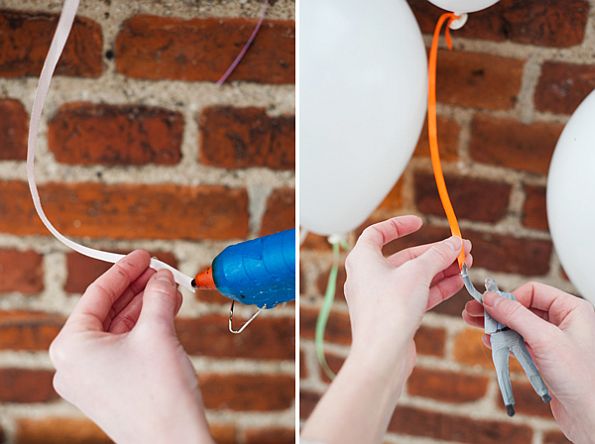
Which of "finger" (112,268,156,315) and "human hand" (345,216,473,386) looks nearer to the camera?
"human hand" (345,216,473,386)

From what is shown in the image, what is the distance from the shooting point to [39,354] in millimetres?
683

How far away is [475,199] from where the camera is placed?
0.44 m

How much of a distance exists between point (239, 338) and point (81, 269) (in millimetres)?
173

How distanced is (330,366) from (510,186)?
0.56ft

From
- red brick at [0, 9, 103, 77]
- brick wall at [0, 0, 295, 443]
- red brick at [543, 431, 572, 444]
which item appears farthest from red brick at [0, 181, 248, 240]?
red brick at [543, 431, 572, 444]

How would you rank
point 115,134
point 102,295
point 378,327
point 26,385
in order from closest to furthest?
point 378,327 → point 102,295 → point 115,134 → point 26,385

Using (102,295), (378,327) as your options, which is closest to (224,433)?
(102,295)

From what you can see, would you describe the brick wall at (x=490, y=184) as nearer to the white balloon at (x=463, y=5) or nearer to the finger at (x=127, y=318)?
the white balloon at (x=463, y=5)

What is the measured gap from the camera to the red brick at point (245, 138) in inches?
23.0

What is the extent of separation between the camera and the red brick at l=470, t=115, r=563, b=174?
0.43 metres

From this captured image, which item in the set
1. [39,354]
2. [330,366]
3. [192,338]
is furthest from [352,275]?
[39,354]

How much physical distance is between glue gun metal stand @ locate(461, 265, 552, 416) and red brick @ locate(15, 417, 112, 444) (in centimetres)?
49

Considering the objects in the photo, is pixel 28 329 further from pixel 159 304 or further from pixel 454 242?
pixel 454 242

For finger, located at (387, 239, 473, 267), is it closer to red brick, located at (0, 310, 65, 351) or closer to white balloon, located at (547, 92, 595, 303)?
white balloon, located at (547, 92, 595, 303)
